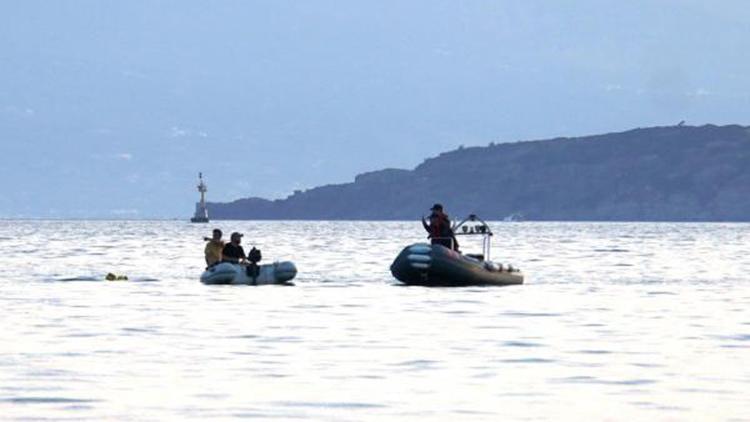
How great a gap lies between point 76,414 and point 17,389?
3365mm

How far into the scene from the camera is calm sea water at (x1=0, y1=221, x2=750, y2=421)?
27.5m

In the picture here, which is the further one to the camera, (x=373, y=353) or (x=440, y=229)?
(x=440, y=229)

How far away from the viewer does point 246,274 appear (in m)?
68.9

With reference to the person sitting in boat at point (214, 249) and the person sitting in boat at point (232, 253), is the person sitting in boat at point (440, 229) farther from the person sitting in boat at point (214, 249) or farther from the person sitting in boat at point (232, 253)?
the person sitting in boat at point (214, 249)

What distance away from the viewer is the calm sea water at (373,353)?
27484 mm

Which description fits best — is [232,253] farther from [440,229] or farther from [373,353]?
[373,353]

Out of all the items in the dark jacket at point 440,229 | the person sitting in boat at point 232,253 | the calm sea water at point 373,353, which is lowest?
the calm sea water at point 373,353

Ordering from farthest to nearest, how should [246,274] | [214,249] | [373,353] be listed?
[214,249]
[246,274]
[373,353]

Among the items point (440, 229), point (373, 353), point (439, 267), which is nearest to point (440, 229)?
point (440, 229)

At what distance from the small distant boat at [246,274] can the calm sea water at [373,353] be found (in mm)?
491

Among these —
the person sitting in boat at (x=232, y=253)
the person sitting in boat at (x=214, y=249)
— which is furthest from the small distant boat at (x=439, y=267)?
the person sitting in boat at (x=214, y=249)

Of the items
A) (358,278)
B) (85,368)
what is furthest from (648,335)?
(358,278)

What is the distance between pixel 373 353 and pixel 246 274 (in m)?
32.1

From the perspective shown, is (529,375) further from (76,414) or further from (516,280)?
(516,280)
